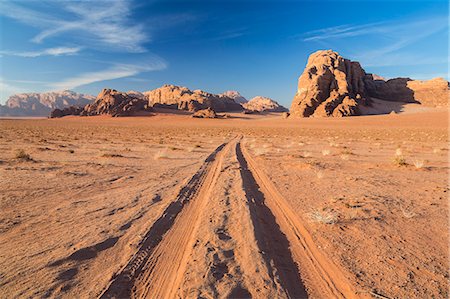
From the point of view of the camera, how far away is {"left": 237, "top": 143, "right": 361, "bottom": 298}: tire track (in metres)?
3.30

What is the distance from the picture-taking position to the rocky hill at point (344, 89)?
76.8 meters

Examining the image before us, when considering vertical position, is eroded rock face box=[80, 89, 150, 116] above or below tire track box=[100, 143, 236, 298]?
above

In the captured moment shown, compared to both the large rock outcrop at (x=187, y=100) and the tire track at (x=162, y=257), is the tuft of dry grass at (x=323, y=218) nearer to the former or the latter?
the tire track at (x=162, y=257)

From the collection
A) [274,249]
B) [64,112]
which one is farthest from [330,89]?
[64,112]

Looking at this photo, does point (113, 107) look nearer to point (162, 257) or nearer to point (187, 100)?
point (187, 100)

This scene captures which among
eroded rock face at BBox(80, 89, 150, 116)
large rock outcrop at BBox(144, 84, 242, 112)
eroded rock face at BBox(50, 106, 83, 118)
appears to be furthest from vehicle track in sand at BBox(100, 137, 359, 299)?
eroded rock face at BBox(50, 106, 83, 118)

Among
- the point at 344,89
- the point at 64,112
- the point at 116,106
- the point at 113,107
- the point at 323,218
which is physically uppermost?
the point at 344,89

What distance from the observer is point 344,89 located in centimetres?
7919

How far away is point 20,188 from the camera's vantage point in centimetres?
714

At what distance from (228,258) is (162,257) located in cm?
100

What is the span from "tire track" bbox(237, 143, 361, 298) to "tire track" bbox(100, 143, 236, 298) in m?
1.63

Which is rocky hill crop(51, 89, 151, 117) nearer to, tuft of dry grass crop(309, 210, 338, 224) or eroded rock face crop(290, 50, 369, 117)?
eroded rock face crop(290, 50, 369, 117)

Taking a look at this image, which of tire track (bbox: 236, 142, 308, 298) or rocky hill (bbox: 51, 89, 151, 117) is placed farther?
rocky hill (bbox: 51, 89, 151, 117)

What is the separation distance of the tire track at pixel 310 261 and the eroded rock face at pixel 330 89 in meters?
73.4
